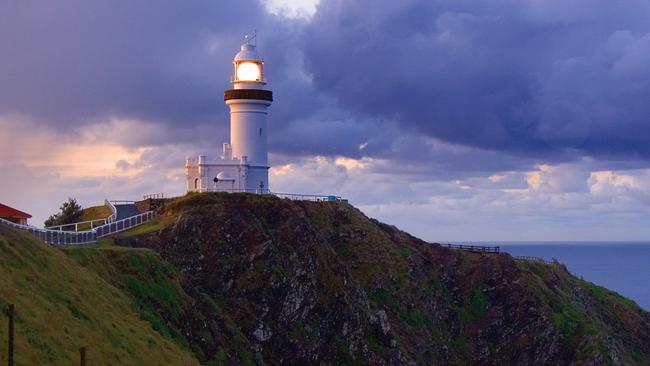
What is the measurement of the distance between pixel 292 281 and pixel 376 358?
8.52 m

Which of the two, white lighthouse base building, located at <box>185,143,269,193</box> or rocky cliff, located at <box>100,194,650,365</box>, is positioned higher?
white lighthouse base building, located at <box>185,143,269,193</box>

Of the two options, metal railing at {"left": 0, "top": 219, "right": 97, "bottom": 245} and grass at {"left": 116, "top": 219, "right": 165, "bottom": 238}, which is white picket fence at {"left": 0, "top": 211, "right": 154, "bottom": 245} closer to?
metal railing at {"left": 0, "top": 219, "right": 97, "bottom": 245}

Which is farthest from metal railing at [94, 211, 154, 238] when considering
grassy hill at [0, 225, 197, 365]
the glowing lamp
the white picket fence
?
the glowing lamp

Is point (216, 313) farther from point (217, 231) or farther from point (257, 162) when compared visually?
point (257, 162)

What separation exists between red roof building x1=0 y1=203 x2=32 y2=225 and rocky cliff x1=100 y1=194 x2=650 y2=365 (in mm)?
7226

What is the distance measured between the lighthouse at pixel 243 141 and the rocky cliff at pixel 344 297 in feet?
25.8

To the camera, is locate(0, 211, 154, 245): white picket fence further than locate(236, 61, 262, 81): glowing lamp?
No

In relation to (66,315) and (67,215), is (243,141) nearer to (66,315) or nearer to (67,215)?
(67,215)

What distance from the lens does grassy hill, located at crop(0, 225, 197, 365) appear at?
1533 inches

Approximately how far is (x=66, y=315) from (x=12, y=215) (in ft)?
83.8

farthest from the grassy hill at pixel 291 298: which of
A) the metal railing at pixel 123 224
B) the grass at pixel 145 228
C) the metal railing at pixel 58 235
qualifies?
the metal railing at pixel 58 235

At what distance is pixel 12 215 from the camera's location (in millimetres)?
67812

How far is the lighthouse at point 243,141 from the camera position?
9038cm

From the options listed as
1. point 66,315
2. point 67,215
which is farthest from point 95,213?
point 66,315
